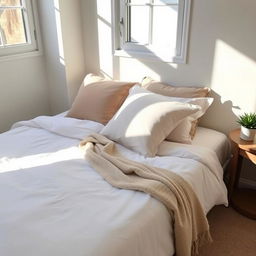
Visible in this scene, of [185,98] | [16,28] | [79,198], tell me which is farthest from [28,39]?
[79,198]

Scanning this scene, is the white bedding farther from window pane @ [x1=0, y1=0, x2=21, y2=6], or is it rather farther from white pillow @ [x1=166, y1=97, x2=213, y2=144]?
window pane @ [x1=0, y1=0, x2=21, y2=6]

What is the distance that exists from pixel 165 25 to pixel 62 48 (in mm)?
989

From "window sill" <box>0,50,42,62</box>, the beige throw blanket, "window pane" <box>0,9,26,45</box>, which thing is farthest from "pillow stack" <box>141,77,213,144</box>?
"window pane" <box>0,9,26,45</box>

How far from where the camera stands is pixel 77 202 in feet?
4.30

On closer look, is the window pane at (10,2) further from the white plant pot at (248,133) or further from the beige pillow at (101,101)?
the white plant pot at (248,133)

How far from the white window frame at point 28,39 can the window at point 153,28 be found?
2.67ft

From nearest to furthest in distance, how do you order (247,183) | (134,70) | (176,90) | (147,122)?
(147,122) < (176,90) < (247,183) < (134,70)

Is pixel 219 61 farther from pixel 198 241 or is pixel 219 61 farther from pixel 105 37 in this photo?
pixel 198 241

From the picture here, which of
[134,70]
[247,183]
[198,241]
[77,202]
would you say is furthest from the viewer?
[134,70]

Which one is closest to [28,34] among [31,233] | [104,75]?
[104,75]

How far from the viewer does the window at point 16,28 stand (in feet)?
7.94

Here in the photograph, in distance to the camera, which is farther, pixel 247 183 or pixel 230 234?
pixel 247 183

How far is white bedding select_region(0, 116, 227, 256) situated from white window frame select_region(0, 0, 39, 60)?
932 mm

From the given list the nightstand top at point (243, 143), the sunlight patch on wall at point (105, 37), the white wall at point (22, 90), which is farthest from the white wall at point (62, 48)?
the nightstand top at point (243, 143)
